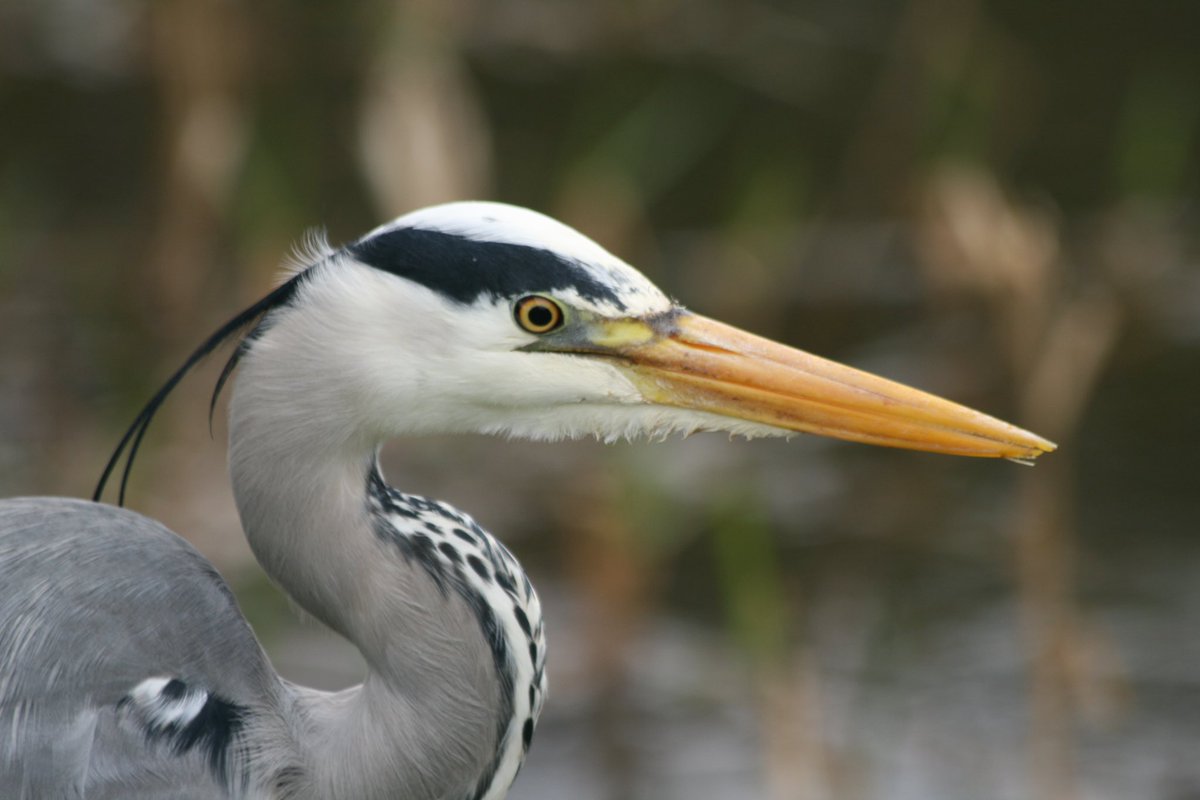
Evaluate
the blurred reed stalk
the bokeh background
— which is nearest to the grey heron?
the bokeh background

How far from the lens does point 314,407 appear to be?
2258mm

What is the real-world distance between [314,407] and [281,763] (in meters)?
0.47

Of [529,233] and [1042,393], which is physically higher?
[529,233]

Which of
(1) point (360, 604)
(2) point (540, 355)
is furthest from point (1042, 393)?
(1) point (360, 604)

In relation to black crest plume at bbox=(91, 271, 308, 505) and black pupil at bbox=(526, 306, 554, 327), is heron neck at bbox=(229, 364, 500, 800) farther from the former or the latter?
black pupil at bbox=(526, 306, 554, 327)

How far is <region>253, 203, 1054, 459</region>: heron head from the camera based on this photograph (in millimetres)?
2248

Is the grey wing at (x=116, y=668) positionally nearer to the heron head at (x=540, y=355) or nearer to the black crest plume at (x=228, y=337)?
the black crest plume at (x=228, y=337)

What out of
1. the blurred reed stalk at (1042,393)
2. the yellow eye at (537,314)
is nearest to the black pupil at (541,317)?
the yellow eye at (537,314)

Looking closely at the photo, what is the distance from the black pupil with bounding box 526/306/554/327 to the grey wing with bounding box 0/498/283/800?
579 mm

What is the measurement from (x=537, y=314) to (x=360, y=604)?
1.42 ft

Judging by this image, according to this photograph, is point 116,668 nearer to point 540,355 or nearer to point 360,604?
point 360,604

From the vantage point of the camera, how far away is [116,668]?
90.1 inches

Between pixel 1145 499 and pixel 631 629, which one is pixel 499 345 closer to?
pixel 631 629

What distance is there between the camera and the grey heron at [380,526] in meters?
2.25
